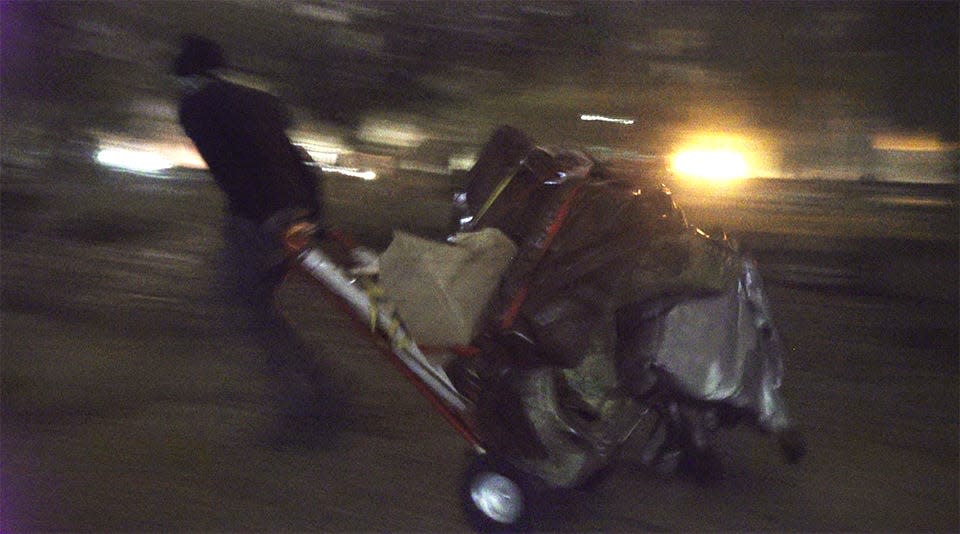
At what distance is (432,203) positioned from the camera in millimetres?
7906

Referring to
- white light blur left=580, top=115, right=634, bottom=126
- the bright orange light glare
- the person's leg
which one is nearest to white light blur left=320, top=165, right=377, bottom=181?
white light blur left=580, top=115, right=634, bottom=126

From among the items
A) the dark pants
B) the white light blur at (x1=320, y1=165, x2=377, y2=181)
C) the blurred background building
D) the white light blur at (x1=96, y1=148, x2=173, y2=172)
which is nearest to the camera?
the dark pants

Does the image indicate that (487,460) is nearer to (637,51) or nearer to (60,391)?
(60,391)

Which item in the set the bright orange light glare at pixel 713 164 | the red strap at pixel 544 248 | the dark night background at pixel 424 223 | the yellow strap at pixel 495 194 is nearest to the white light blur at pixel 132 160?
the dark night background at pixel 424 223

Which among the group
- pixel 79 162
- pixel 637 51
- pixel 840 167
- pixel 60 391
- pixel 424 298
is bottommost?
pixel 60 391

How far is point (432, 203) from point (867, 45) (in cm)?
345

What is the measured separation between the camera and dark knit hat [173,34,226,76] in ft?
14.1

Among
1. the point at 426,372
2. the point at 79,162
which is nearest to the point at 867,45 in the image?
the point at 426,372

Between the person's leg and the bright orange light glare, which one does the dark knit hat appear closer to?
the person's leg

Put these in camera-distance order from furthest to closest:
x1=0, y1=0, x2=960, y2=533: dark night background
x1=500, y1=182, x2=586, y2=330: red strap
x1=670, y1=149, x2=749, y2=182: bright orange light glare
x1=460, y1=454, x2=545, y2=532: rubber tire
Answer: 1. x1=670, y1=149, x2=749, y2=182: bright orange light glare
2. x1=0, y1=0, x2=960, y2=533: dark night background
3. x1=460, y1=454, x2=545, y2=532: rubber tire
4. x1=500, y1=182, x2=586, y2=330: red strap

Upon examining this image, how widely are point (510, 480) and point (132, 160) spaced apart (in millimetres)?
6860

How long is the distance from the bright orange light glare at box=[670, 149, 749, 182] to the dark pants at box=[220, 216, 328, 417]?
147 inches

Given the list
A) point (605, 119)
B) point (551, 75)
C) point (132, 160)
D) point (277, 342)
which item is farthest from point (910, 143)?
point (132, 160)

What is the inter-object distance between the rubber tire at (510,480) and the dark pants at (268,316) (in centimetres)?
105
